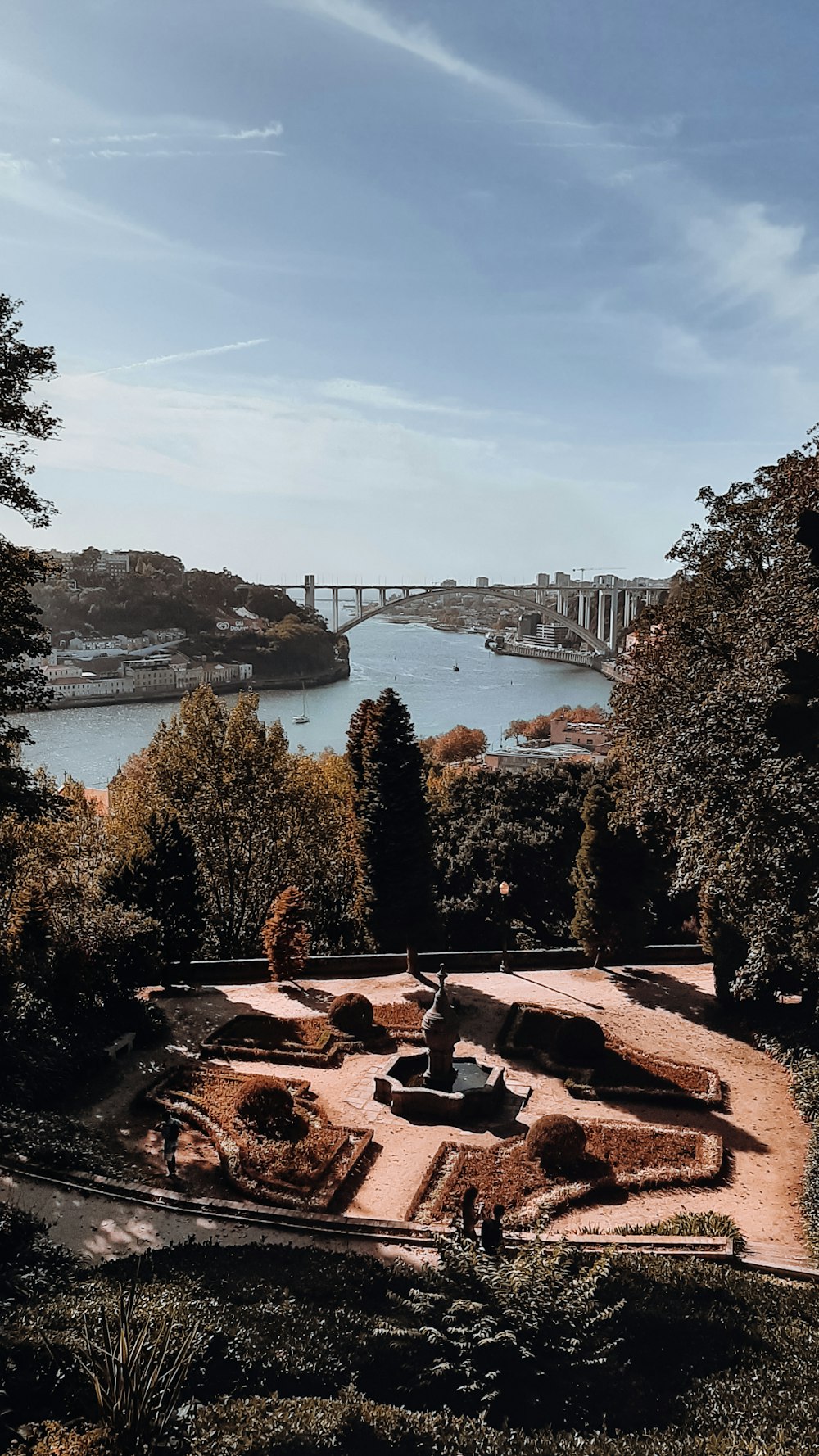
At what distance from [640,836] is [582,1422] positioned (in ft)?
42.8

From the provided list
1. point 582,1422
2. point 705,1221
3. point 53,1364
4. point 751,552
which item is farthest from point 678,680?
point 53,1364

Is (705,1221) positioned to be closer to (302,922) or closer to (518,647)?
(302,922)

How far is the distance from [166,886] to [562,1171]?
32.2 ft

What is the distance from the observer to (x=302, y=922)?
18.1m

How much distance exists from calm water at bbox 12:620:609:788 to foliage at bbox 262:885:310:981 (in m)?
24.2

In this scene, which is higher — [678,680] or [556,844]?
[678,680]

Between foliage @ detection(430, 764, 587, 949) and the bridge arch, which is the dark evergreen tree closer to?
foliage @ detection(430, 764, 587, 949)

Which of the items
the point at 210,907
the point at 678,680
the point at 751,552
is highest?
the point at 751,552

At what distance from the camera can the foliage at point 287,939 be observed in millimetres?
17656

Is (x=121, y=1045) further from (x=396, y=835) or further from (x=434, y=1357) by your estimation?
(x=434, y=1357)

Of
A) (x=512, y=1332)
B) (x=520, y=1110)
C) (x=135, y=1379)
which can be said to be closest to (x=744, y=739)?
(x=520, y=1110)

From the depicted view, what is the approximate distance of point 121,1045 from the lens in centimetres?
1390

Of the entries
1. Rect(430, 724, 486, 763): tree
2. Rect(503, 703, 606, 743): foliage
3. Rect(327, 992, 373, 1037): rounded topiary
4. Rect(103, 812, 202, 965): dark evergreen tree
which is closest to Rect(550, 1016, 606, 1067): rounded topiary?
Rect(327, 992, 373, 1037): rounded topiary

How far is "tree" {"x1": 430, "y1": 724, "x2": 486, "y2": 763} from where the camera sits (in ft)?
188
